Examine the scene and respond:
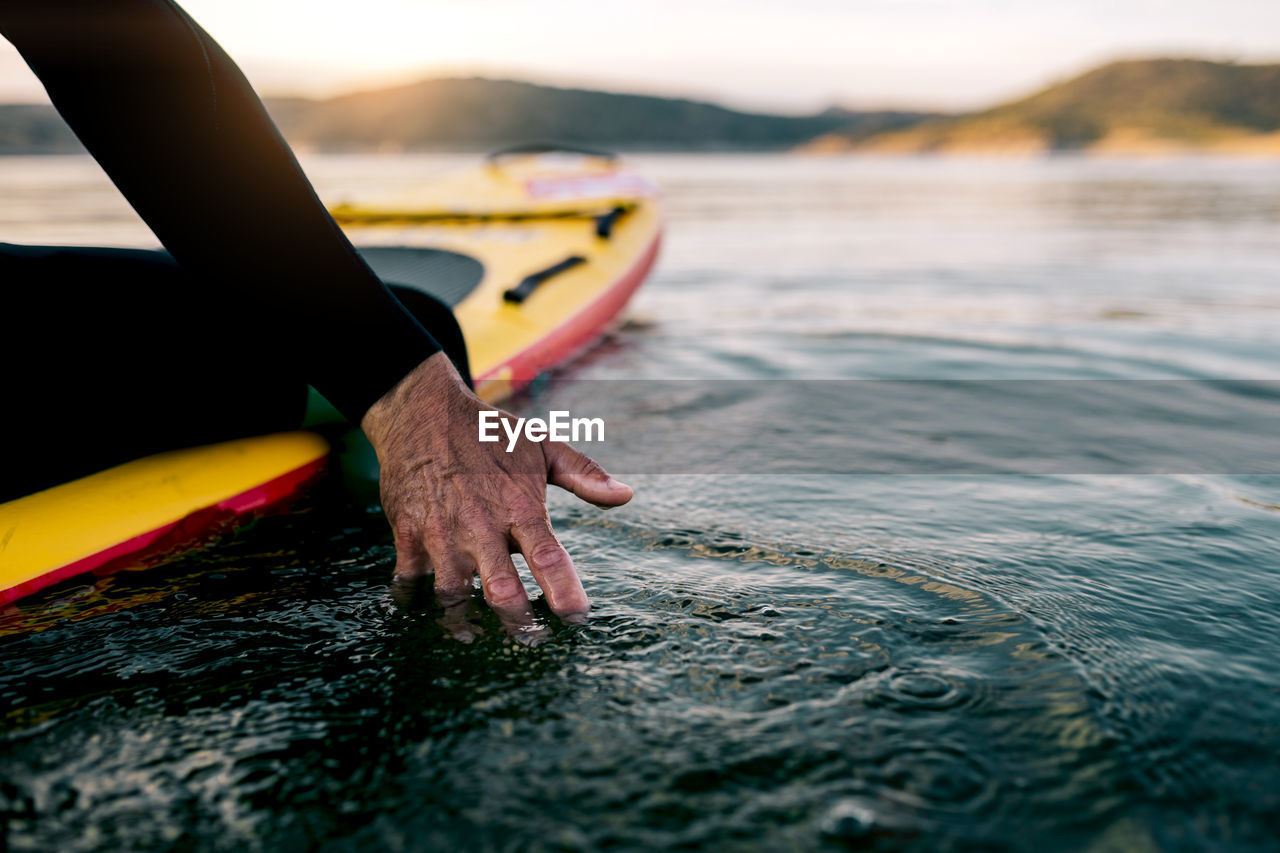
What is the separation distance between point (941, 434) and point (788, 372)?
1.05m

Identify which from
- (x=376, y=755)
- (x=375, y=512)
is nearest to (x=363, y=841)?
(x=376, y=755)

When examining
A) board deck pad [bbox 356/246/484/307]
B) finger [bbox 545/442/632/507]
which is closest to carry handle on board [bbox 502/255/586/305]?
board deck pad [bbox 356/246/484/307]

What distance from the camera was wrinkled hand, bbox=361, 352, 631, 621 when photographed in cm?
127

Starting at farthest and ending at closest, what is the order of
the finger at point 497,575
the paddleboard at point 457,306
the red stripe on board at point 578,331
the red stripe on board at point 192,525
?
the red stripe on board at point 578,331 < the paddleboard at point 457,306 < the red stripe on board at point 192,525 < the finger at point 497,575

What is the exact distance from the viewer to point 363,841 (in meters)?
0.96

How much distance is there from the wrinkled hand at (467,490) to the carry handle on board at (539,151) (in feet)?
17.7

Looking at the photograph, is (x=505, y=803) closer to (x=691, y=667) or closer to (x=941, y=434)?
(x=691, y=667)

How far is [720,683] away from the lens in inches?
49.7

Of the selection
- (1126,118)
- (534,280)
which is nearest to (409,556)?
(534,280)

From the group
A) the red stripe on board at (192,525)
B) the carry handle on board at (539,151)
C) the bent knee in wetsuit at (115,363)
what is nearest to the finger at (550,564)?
the bent knee in wetsuit at (115,363)

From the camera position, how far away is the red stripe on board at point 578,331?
3.45m

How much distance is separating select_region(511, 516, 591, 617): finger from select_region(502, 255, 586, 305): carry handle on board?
2.59 m

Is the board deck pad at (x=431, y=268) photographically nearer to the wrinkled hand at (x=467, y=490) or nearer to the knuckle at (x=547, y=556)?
the wrinkled hand at (x=467, y=490)

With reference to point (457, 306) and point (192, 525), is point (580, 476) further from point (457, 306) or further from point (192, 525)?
point (457, 306)
